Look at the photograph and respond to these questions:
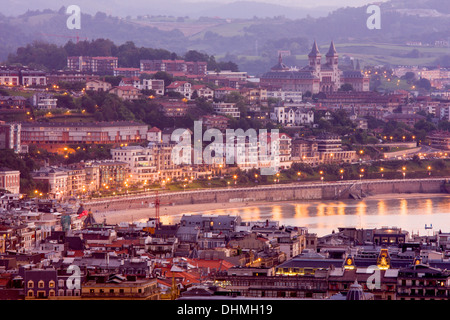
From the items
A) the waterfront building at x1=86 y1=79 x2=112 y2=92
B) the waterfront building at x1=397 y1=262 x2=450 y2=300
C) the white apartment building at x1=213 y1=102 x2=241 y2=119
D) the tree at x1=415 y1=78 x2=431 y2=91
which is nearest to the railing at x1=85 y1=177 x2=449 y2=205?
the white apartment building at x1=213 y1=102 x2=241 y2=119

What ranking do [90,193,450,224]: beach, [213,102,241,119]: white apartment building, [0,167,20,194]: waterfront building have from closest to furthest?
[90,193,450,224]: beach
[0,167,20,194]: waterfront building
[213,102,241,119]: white apartment building

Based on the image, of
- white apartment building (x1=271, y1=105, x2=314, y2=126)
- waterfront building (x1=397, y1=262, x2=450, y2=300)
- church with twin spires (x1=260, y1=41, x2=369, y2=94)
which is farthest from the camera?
church with twin spires (x1=260, y1=41, x2=369, y2=94)

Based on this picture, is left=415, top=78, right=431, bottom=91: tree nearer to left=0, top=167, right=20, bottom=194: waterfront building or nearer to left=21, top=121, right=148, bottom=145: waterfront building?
left=21, top=121, right=148, bottom=145: waterfront building

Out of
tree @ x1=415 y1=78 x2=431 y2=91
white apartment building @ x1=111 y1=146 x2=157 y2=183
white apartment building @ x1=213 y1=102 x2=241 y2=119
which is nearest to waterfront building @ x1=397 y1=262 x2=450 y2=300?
white apartment building @ x1=111 y1=146 x2=157 y2=183

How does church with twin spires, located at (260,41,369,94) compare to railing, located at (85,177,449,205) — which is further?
church with twin spires, located at (260,41,369,94)

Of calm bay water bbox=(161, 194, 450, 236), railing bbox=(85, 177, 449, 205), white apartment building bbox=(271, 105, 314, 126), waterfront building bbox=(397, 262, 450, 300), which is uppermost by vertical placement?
white apartment building bbox=(271, 105, 314, 126)

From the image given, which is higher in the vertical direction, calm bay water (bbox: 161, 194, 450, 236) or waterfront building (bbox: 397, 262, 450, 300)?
waterfront building (bbox: 397, 262, 450, 300)

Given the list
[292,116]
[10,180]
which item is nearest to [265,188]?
[10,180]

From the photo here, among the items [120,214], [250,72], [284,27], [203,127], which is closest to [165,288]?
[120,214]
